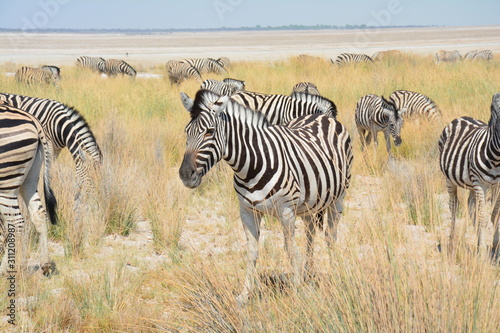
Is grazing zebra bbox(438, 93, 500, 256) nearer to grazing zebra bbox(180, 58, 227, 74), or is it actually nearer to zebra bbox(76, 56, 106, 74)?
grazing zebra bbox(180, 58, 227, 74)

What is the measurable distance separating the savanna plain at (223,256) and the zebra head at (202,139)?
0.60m

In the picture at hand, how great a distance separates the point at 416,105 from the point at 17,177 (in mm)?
8555

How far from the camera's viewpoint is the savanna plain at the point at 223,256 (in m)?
3.09

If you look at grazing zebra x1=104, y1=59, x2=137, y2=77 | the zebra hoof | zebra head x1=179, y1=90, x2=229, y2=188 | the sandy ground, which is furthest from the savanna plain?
the sandy ground

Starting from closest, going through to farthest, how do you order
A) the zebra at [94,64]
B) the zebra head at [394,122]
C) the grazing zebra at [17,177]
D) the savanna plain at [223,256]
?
the savanna plain at [223,256] < the grazing zebra at [17,177] < the zebra head at [394,122] < the zebra at [94,64]

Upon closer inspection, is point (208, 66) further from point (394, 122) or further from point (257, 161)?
point (257, 161)

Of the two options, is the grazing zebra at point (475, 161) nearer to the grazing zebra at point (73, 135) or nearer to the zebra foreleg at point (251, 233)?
the zebra foreleg at point (251, 233)

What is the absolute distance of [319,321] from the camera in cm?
308

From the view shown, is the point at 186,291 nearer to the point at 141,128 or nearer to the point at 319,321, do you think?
the point at 319,321

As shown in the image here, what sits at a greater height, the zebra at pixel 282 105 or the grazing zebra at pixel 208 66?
the grazing zebra at pixel 208 66

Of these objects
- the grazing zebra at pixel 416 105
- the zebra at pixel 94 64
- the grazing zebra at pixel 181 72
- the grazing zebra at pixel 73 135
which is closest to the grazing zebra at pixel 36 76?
the grazing zebra at pixel 181 72

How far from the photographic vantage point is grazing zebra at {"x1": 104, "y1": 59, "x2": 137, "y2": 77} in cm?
2803

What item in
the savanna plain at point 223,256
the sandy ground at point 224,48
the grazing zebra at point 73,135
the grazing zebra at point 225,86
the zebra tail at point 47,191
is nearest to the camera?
the savanna plain at point 223,256

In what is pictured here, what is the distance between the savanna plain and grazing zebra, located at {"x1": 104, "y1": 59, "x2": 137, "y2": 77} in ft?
49.2
